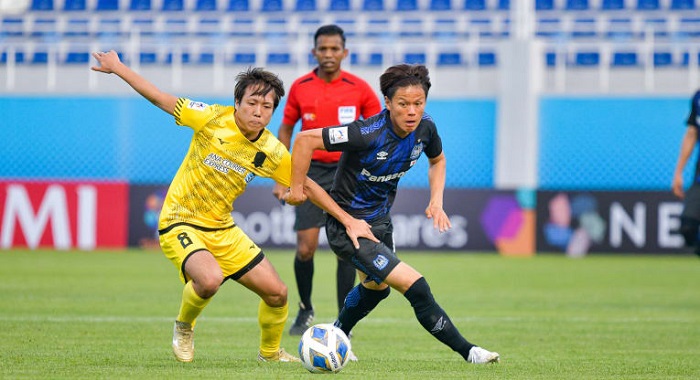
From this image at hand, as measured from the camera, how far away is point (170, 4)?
2573cm

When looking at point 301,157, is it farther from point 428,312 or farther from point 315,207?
point 315,207

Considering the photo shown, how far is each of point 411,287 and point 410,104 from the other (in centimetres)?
102

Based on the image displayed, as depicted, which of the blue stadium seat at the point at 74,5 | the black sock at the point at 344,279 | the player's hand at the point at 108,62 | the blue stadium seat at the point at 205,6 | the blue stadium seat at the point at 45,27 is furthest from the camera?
the blue stadium seat at the point at 74,5

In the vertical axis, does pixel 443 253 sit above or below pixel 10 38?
below

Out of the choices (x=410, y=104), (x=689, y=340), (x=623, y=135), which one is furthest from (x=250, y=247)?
(x=623, y=135)

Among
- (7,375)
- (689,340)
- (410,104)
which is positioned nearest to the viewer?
(7,375)

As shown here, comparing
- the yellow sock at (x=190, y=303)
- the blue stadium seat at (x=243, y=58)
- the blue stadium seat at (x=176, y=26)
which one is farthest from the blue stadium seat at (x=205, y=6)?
the yellow sock at (x=190, y=303)

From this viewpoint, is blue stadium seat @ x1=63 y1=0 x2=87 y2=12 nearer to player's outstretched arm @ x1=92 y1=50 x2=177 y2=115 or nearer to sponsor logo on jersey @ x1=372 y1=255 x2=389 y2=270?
player's outstretched arm @ x1=92 y1=50 x2=177 y2=115

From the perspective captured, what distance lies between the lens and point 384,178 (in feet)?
22.0

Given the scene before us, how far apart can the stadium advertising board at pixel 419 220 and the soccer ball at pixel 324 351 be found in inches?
515

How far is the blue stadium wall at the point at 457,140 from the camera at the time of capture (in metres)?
21.5

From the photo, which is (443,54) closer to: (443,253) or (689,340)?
(443,253)

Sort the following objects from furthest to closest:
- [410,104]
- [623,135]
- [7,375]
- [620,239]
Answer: [623,135], [620,239], [410,104], [7,375]

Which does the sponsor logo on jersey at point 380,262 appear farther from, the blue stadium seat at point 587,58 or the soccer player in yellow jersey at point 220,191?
the blue stadium seat at point 587,58
